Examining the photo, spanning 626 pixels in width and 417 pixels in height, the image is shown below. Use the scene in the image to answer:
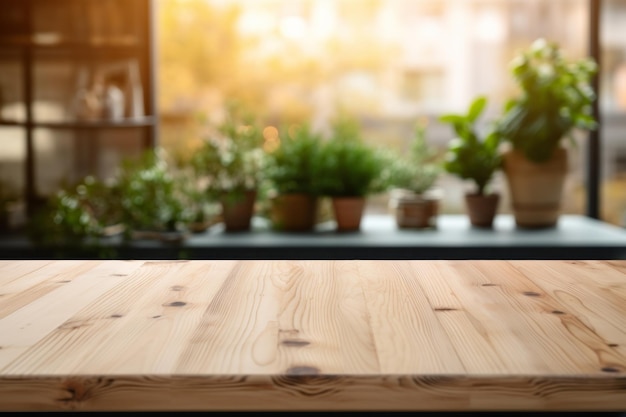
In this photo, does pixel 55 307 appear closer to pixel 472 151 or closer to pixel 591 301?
pixel 591 301

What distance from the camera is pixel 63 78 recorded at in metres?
3.92

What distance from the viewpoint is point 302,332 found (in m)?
1.24

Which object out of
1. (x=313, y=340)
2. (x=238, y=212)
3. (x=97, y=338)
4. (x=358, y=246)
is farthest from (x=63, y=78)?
(x=313, y=340)

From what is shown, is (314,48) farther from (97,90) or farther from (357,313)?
(357,313)

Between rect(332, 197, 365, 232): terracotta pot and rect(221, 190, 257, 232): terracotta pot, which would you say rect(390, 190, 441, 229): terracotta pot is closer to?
rect(332, 197, 365, 232): terracotta pot

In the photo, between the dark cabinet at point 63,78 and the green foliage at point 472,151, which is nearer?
the green foliage at point 472,151

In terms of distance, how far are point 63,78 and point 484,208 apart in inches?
75.8

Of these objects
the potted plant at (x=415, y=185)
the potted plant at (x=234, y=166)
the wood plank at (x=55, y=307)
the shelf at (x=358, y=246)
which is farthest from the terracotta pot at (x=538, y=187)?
the wood plank at (x=55, y=307)

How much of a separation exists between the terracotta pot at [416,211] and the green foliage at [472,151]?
0.17 meters

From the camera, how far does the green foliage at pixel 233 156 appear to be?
370cm

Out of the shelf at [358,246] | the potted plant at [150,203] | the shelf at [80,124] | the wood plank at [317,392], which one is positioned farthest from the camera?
the shelf at [80,124]

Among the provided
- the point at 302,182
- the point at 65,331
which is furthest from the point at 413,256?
the point at 65,331

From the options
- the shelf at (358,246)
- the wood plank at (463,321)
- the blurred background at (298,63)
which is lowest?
the shelf at (358,246)

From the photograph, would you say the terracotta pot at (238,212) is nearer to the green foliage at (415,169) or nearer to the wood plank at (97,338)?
the green foliage at (415,169)
